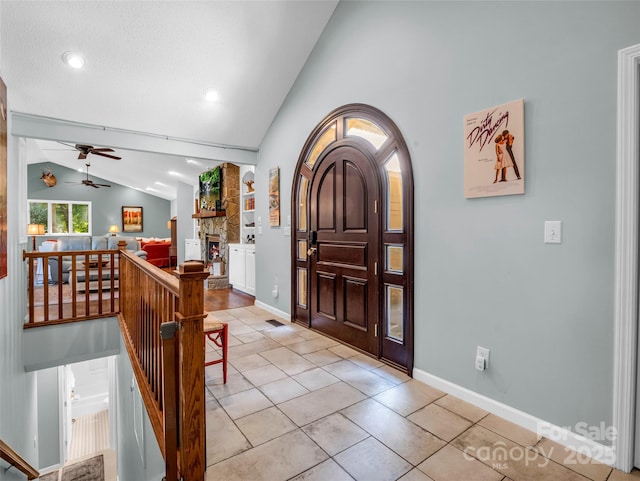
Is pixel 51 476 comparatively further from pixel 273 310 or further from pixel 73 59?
pixel 73 59

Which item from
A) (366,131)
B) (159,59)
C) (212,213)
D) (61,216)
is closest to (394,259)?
(366,131)

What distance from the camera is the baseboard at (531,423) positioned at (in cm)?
165

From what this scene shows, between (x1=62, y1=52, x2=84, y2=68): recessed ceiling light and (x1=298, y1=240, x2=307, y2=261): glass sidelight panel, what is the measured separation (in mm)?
2756

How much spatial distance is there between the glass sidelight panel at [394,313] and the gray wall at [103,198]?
12.2 meters

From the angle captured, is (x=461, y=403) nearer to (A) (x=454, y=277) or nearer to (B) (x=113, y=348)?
(A) (x=454, y=277)

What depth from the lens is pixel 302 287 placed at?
3959 mm

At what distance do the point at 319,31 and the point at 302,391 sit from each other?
3.53 metres

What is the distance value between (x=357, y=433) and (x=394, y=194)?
1789 millimetres

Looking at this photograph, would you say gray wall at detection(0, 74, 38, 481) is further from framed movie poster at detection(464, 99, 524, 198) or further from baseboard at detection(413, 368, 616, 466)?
framed movie poster at detection(464, 99, 524, 198)

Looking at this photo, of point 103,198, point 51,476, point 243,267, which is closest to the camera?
point 51,476

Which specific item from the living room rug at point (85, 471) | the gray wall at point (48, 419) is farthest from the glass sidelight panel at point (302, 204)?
the living room rug at point (85, 471)

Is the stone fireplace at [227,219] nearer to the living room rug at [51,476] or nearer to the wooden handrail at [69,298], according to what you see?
the wooden handrail at [69,298]

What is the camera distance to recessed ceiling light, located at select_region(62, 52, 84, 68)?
2.96 metres

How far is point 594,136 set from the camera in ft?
5.38
